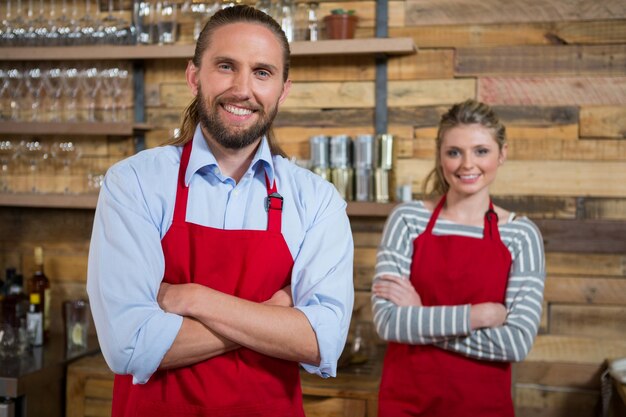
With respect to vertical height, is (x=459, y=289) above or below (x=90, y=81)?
below

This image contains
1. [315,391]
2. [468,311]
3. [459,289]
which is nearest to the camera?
[468,311]

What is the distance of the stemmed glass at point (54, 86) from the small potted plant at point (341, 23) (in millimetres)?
1177

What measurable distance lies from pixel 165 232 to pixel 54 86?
2.08 m

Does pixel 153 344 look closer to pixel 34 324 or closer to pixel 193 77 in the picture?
pixel 193 77

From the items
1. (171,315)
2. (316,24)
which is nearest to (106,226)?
(171,315)

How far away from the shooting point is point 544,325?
10.3 feet

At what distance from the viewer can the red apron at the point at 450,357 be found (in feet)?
7.38

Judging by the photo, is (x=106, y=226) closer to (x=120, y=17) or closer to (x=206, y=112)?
(x=206, y=112)

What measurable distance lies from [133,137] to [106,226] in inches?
80.6

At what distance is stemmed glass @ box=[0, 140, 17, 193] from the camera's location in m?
3.45

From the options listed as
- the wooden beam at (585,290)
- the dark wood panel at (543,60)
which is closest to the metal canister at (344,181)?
the dark wood panel at (543,60)

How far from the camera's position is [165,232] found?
158 centimetres

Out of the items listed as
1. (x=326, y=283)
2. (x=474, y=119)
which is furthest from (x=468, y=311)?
(x=326, y=283)

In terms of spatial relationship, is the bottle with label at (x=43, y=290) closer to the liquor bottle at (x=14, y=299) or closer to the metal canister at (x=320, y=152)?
the liquor bottle at (x=14, y=299)
